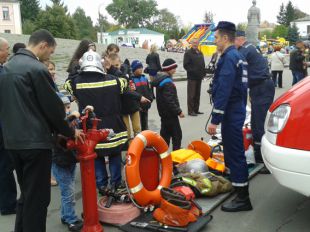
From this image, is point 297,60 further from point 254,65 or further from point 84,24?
point 84,24

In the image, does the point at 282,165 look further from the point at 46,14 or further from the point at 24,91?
the point at 46,14

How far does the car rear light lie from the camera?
12.6 feet

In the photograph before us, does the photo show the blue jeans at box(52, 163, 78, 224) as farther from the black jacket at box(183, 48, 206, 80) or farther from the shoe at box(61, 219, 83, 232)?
the black jacket at box(183, 48, 206, 80)

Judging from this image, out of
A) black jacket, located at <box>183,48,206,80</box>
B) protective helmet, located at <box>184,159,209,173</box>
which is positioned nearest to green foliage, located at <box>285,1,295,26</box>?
black jacket, located at <box>183,48,206,80</box>

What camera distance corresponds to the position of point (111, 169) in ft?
16.6

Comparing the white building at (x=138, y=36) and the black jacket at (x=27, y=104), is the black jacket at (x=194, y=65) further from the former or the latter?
the white building at (x=138, y=36)

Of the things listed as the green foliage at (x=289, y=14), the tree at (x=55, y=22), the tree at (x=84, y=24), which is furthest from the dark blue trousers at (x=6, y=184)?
the green foliage at (x=289, y=14)

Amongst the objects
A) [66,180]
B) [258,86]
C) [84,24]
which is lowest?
[66,180]

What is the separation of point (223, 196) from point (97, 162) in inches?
64.6

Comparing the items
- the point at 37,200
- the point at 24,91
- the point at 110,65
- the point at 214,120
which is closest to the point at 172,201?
the point at 214,120

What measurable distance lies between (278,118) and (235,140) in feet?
2.57

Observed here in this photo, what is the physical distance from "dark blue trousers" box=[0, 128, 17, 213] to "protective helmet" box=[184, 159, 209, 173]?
228cm

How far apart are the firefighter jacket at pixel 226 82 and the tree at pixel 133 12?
4237 inches

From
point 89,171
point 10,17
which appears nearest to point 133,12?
point 10,17
